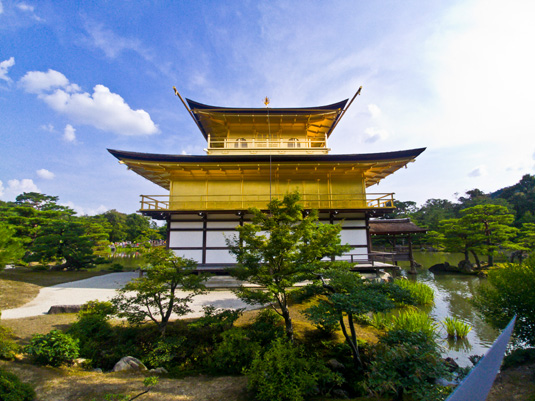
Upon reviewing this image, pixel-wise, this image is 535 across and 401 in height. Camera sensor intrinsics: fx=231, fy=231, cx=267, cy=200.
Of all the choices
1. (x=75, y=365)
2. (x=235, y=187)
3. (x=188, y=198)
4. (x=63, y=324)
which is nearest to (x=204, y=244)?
(x=188, y=198)

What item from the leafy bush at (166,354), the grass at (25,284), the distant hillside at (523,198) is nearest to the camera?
the leafy bush at (166,354)

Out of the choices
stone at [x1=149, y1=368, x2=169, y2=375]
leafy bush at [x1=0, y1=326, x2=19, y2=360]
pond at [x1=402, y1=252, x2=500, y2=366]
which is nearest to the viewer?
leafy bush at [x1=0, y1=326, x2=19, y2=360]

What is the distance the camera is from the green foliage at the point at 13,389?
12.5ft

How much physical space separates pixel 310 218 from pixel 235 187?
26.8ft

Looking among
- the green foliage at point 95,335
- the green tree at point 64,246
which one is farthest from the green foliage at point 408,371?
the green tree at point 64,246

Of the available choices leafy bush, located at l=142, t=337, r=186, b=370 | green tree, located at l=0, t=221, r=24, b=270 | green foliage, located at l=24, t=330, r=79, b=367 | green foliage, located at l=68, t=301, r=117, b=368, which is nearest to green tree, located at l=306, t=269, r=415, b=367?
leafy bush, located at l=142, t=337, r=186, b=370

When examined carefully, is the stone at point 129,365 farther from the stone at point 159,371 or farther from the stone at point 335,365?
the stone at point 335,365

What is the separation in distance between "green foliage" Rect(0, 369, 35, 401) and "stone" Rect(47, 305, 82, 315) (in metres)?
4.27

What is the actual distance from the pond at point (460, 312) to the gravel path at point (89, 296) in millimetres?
6554

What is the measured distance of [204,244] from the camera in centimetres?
1293

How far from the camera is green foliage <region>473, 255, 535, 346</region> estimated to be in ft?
17.5

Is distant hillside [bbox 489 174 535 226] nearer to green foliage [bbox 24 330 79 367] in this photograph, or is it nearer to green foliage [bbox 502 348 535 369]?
green foliage [bbox 502 348 535 369]

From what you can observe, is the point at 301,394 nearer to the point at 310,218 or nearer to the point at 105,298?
the point at 310,218

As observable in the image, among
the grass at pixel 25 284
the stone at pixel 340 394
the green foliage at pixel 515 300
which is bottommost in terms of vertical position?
the stone at pixel 340 394
